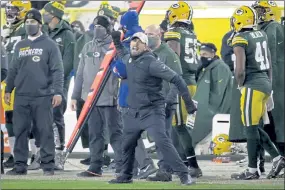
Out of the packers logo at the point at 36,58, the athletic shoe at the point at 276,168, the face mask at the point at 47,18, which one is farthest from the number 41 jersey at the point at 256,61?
the face mask at the point at 47,18

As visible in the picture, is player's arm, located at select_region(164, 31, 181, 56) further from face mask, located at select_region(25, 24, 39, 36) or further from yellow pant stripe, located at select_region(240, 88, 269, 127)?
face mask, located at select_region(25, 24, 39, 36)

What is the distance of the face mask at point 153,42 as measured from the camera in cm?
1703

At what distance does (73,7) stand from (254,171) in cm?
980

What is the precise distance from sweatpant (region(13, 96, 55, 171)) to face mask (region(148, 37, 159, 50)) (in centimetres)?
163

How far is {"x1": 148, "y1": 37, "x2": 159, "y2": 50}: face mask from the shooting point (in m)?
17.0

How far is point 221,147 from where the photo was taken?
20.3 m

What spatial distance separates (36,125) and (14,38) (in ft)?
6.93

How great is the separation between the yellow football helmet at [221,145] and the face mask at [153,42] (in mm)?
3643

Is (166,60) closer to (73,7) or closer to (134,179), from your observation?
(134,179)

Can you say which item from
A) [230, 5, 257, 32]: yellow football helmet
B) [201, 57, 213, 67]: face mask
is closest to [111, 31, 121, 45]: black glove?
[230, 5, 257, 32]: yellow football helmet

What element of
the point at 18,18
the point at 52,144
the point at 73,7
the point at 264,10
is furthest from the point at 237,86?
the point at 73,7

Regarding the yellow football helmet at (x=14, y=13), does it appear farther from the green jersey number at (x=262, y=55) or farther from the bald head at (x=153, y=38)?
the green jersey number at (x=262, y=55)

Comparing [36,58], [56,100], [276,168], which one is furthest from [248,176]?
[36,58]

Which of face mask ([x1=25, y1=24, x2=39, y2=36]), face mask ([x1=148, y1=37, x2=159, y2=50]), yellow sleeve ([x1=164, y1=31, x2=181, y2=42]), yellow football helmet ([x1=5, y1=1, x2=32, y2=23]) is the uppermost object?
yellow football helmet ([x1=5, y1=1, x2=32, y2=23])
